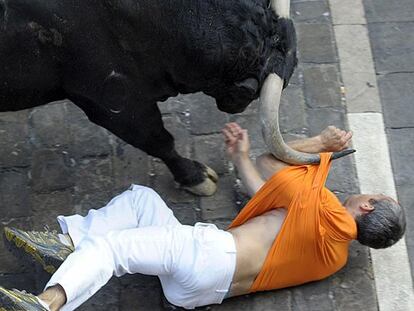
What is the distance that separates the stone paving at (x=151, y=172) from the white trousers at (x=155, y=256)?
8.9 inches

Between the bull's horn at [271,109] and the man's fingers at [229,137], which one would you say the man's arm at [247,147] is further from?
the bull's horn at [271,109]

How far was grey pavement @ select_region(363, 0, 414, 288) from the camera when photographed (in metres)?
4.40

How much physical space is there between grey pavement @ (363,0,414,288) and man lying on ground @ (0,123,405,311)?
1.71 feet

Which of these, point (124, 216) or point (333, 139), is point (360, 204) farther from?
point (124, 216)

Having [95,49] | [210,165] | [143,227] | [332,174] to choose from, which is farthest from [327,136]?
[95,49]

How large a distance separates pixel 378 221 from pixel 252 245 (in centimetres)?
59

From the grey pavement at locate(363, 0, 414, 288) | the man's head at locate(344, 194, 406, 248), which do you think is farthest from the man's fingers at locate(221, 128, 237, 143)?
the grey pavement at locate(363, 0, 414, 288)

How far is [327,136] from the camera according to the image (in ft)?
13.2

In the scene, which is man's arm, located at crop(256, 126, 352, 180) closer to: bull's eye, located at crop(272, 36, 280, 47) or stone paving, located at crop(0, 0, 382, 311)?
stone paving, located at crop(0, 0, 382, 311)

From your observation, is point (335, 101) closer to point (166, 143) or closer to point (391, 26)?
point (391, 26)

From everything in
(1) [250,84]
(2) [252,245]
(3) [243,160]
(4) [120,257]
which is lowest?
(2) [252,245]

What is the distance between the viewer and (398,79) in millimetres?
4855

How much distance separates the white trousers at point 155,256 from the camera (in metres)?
3.54

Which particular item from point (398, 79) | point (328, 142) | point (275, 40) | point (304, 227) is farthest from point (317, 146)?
point (398, 79)
